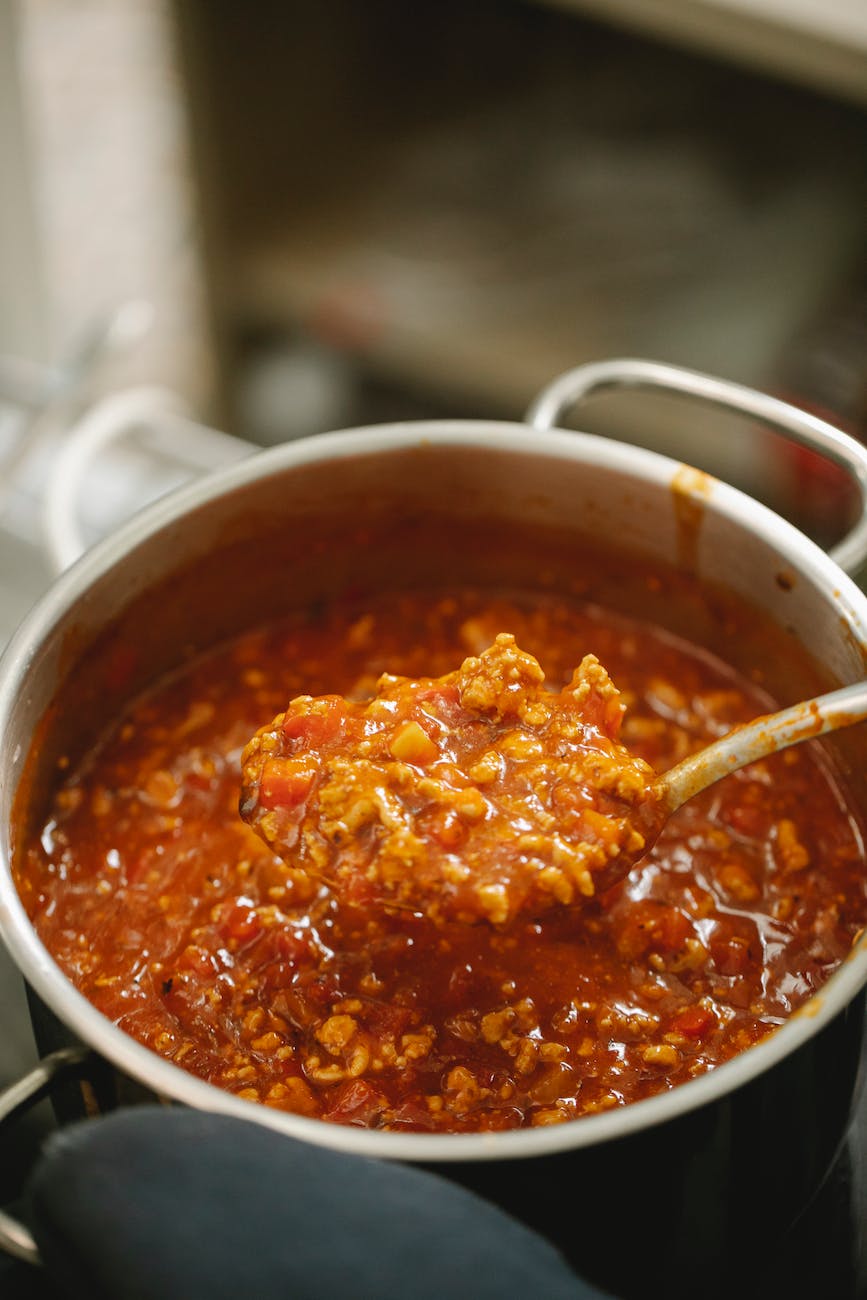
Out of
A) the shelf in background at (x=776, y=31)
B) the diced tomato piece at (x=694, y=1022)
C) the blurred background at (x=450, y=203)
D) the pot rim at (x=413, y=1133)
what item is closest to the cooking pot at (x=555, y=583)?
the pot rim at (x=413, y=1133)

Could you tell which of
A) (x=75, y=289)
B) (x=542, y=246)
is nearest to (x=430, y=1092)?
(x=542, y=246)

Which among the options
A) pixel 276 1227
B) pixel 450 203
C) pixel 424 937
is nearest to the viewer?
pixel 276 1227

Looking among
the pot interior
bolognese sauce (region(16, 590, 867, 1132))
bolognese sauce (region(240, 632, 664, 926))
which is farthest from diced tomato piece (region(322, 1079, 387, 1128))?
the pot interior

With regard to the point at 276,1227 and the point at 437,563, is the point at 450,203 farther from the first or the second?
the point at 276,1227

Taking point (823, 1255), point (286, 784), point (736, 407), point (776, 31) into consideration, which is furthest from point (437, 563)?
point (776, 31)

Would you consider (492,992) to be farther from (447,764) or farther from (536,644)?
(536,644)

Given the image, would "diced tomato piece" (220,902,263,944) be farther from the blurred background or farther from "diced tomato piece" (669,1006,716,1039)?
the blurred background

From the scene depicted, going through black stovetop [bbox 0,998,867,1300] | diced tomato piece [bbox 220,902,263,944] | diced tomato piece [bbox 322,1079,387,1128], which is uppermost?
diced tomato piece [bbox 220,902,263,944]
